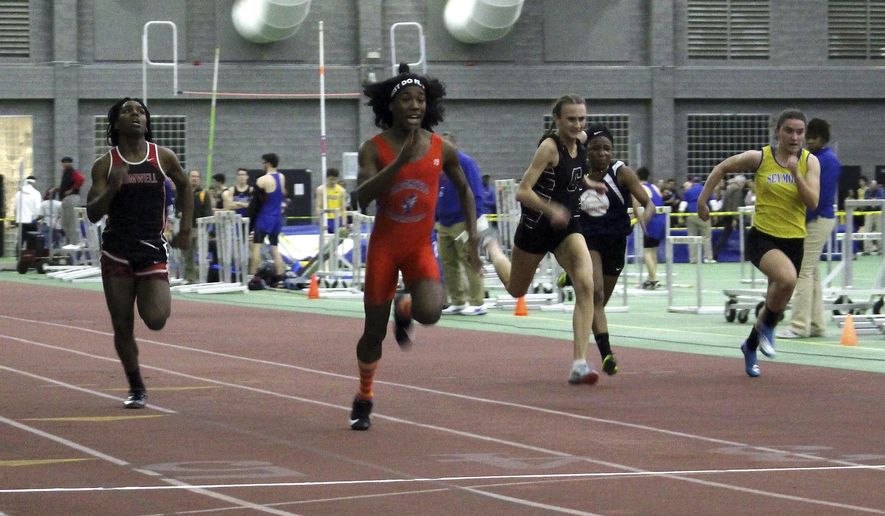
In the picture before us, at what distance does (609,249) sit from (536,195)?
147cm

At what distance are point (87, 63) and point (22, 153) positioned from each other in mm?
2839

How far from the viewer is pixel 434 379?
12773mm

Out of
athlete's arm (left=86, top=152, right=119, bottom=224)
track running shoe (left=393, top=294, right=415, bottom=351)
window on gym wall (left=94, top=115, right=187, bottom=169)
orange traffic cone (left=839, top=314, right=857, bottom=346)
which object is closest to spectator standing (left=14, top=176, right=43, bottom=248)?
window on gym wall (left=94, top=115, right=187, bottom=169)

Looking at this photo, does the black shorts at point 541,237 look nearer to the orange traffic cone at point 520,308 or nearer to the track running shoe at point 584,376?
the track running shoe at point 584,376

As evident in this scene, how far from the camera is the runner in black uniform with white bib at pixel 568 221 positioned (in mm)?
12062

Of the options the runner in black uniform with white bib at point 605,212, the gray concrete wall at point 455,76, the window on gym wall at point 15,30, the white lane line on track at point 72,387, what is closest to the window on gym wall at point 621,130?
the gray concrete wall at point 455,76

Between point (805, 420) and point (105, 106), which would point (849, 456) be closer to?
point (805, 420)

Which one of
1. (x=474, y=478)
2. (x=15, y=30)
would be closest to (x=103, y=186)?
(x=474, y=478)

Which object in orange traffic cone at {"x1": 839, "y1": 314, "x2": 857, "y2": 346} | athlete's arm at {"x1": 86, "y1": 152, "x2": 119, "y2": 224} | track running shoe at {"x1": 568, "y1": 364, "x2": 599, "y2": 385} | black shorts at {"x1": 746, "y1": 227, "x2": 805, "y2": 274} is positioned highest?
athlete's arm at {"x1": 86, "y1": 152, "x2": 119, "y2": 224}

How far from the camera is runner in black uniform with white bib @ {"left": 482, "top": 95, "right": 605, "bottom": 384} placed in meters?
12.1

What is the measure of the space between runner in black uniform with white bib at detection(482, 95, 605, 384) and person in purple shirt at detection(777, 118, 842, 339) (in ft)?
14.7

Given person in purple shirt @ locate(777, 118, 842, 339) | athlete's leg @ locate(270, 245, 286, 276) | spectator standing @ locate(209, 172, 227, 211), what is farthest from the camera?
spectator standing @ locate(209, 172, 227, 211)

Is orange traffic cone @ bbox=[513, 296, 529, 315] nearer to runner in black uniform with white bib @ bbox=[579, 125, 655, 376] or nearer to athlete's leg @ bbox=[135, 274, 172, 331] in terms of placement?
runner in black uniform with white bib @ bbox=[579, 125, 655, 376]

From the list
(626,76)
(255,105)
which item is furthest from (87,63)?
(626,76)
